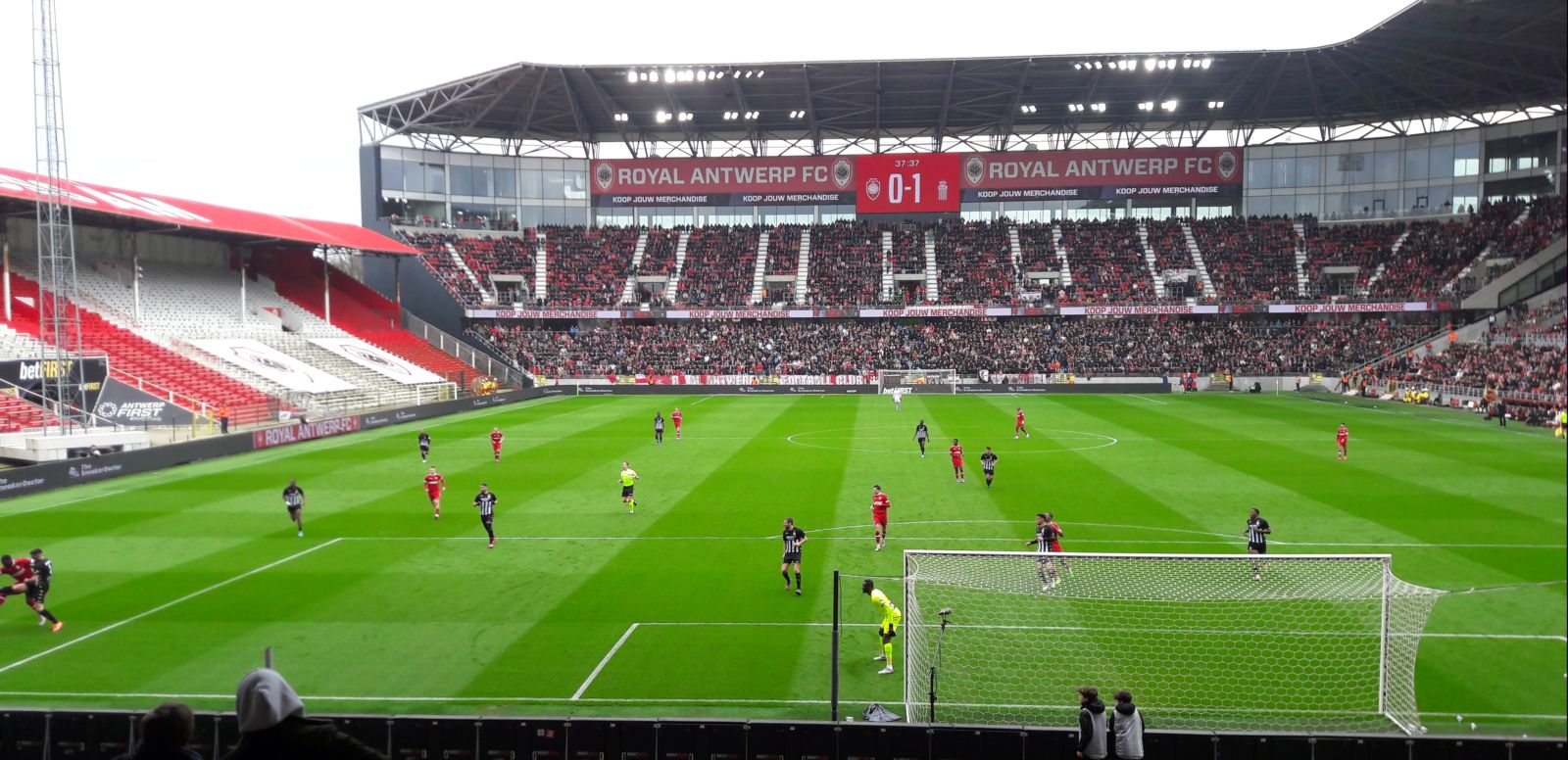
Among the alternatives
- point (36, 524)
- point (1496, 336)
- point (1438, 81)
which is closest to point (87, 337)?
point (36, 524)

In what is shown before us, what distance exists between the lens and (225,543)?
746 inches

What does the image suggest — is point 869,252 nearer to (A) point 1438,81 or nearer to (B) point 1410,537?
(A) point 1438,81

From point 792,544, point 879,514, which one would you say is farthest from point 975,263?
point 792,544

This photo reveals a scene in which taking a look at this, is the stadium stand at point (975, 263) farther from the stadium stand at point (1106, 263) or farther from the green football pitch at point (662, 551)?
the green football pitch at point (662, 551)

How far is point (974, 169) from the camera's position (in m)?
66.6

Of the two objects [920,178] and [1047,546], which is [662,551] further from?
[920,178]

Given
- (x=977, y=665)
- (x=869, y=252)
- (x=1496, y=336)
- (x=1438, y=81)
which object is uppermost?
(x=1438, y=81)

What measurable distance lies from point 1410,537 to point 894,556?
33.4 ft

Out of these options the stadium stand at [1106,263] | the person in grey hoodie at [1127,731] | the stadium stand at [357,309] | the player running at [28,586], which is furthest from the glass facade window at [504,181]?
the person in grey hoodie at [1127,731]

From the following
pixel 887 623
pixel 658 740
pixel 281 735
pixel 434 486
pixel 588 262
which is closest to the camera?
pixel 281 735

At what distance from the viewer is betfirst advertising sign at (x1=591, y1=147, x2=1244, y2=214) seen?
2571 inches

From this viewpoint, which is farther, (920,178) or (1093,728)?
(920,178)

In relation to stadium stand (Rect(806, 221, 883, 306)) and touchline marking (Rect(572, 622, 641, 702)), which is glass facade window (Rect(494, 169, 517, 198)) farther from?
touchline marking (Rect(572, 622, 641, 702))

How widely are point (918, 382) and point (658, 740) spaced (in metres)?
52.3
